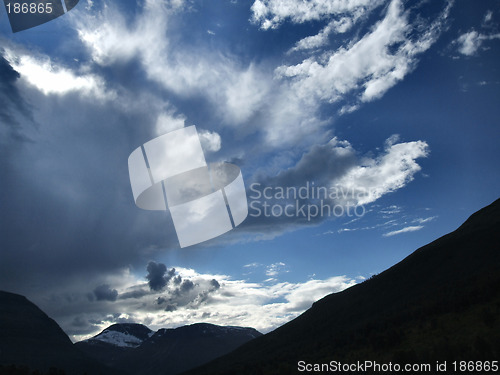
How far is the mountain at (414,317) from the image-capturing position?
44594mm

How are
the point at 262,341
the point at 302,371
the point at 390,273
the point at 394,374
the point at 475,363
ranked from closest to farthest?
1. the point at 475,363
2. the point at 394,374
3. the point at 302,371
4. the point at 390,273
5. the point at 262,341

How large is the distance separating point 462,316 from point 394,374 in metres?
17.7

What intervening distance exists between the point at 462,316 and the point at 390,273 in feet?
254

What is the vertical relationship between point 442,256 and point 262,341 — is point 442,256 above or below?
above

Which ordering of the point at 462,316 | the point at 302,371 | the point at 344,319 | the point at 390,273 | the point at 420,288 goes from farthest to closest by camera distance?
the point at 390,273 < the point at 344,319 < the point at 420,288 < the point at 302,371 < the point at 462,316

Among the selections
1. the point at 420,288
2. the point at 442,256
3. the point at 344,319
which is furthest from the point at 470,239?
the point at 344,319

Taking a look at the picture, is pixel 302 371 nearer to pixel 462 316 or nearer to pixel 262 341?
pixel 462 316

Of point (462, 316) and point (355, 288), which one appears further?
point (355, 288)

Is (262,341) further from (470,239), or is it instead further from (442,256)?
(470,239)

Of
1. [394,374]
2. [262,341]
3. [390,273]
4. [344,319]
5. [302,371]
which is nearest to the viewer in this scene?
[394,374]

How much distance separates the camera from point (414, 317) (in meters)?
64.1

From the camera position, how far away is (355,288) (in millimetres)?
139375

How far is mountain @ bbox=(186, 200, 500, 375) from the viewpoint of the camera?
44.6 metres

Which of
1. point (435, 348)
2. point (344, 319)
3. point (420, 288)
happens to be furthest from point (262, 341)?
point (435, 348)
